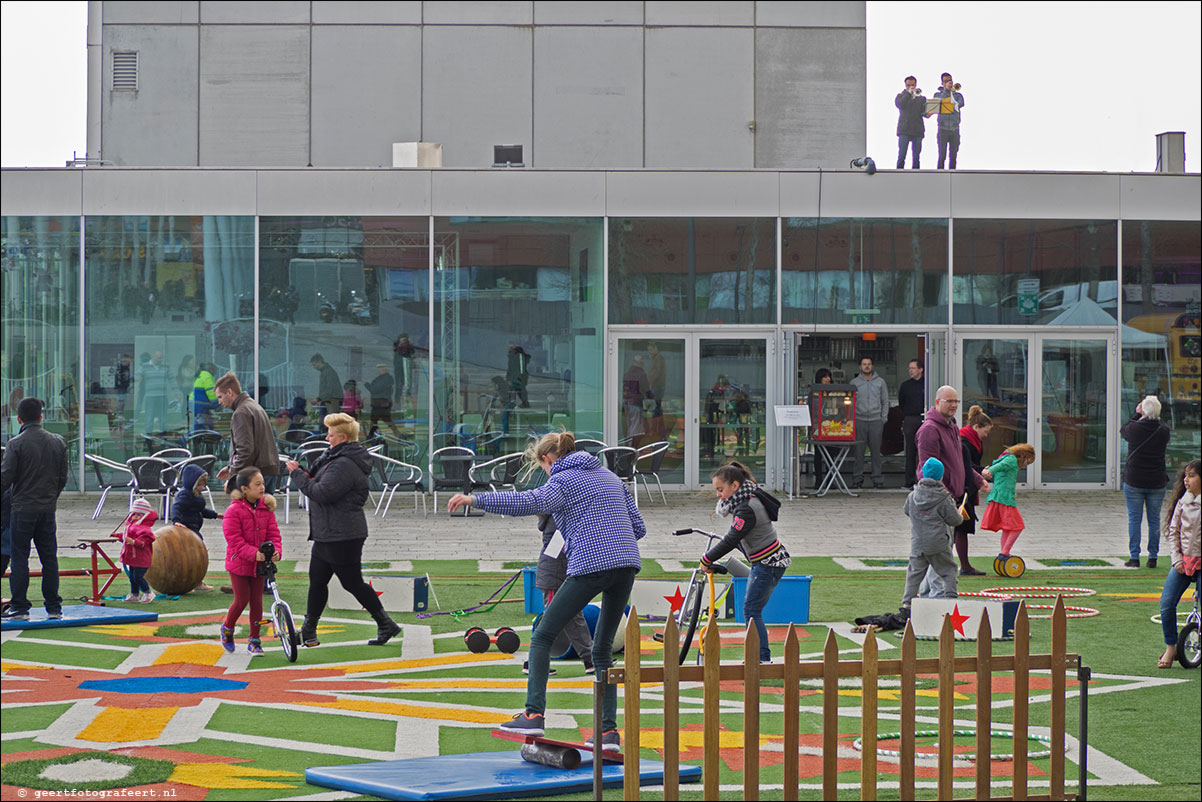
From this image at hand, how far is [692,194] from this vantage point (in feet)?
76.1

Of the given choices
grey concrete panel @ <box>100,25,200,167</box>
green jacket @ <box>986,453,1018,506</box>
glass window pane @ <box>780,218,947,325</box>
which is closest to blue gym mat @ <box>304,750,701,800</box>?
green jacket @ <box>986,453,1018,506</box>

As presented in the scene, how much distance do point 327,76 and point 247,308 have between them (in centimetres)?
863

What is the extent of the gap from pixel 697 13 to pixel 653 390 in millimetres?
9653

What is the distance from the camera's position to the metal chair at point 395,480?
20500mm

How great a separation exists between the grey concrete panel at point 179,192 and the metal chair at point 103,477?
3.73 meters

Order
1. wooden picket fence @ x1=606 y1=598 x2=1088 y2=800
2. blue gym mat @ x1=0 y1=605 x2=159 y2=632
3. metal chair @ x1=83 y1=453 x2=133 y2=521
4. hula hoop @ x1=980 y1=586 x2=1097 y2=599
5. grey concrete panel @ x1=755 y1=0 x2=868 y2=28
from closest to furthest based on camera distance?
wooden picket fence @ x1=606 y1=598 x2=1088 y2=800 < blue gym mat @ x1=0 y1=605 x2=159 y2=632 < hula hoop @ x1=980 y1=586 x2=1097 y2=599 < metal chair @ x1=83 y1=453 x2=133 y2=521 < grey concrete panel @ x1=755 y1=0 x2=868 y2=28

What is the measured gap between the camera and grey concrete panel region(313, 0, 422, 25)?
1156 inches

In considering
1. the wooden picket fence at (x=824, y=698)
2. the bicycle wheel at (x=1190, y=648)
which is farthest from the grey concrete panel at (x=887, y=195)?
the wooden picket fence at (x=824, y=698)

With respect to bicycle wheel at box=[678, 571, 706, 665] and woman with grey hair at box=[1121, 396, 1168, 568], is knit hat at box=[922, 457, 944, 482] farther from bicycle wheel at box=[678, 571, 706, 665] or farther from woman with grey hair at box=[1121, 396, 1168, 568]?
woman with grey hair at box=[1121, 396, 1168, 568]

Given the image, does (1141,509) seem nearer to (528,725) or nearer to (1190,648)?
(1190,648)

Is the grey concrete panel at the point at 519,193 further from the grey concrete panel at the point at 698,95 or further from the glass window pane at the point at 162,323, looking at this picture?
the grey concrete panel at the point at 698,95

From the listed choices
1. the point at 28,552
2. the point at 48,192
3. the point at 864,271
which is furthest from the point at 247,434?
the point at 864,271

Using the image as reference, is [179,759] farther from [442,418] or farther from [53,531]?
[442,418]

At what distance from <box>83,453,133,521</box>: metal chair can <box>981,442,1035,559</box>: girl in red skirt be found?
10.5 m
